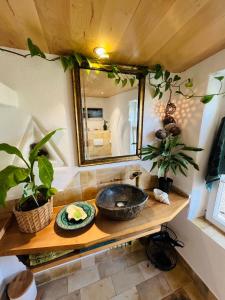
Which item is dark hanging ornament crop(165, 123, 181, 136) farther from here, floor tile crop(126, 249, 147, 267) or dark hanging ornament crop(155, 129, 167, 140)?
floor tile crop(126, 249, 147, 267)

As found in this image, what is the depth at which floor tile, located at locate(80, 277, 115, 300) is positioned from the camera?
4.12 ft

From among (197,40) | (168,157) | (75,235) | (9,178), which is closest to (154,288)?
(75,235)

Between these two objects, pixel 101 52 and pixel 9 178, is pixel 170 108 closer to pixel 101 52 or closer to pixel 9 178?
pixel 101 52

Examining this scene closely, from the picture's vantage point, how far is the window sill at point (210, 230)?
3.85 feet

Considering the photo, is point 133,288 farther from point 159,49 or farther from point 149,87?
point 159,49

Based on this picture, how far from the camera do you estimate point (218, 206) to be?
1.31 m

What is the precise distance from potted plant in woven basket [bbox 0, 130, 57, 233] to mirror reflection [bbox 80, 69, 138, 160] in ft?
1.38

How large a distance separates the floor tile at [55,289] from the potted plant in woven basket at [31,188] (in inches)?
33.9

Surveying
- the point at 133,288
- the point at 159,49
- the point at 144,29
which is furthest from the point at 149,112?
the point at 133,288

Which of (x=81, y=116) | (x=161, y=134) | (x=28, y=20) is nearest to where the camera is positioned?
(x=28, y=20)

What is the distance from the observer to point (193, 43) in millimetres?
918

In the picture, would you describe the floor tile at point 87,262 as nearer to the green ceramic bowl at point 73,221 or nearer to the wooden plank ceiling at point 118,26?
the green ceramic bowl at point 73,221

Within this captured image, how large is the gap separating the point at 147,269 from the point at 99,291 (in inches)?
21.0

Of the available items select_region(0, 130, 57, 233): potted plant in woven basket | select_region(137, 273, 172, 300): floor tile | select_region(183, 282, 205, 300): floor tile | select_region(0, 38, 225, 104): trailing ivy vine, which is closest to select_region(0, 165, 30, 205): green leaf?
select_region(0, 130, 57, 233): potted plant in woven basket
